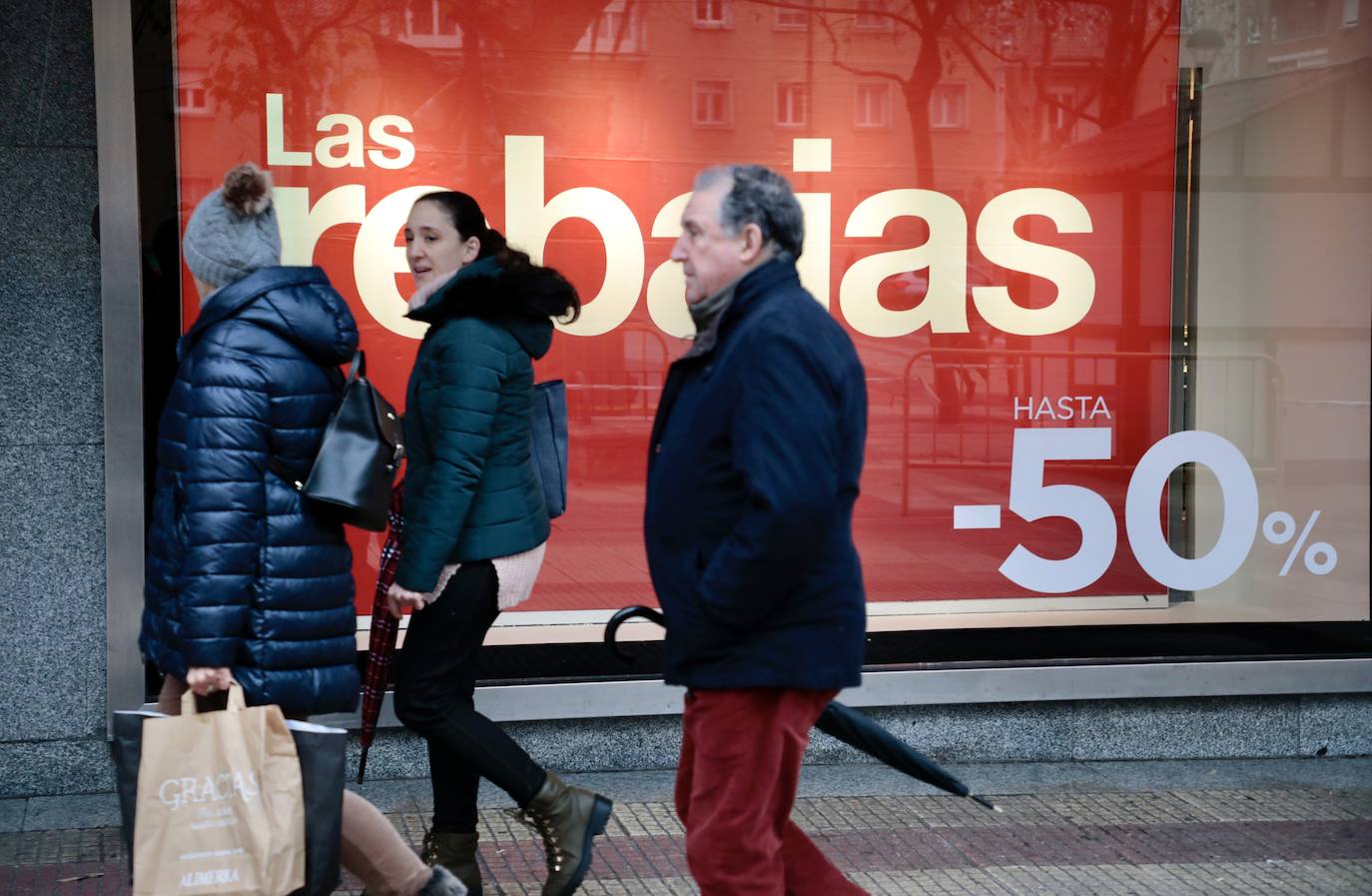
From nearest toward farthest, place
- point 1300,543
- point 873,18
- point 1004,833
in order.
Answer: point 1004,833
point 873,18
point 1300,543

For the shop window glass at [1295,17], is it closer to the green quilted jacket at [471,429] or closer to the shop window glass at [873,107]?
the shop window glass at [873,107]

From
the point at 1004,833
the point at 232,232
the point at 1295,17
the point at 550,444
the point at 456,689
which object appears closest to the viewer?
the point at 232,232

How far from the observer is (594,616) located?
5.79 metres

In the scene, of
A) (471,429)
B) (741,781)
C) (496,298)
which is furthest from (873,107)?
(741,781)

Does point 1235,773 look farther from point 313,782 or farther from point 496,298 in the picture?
point 313,782

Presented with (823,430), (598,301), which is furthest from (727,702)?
(598,301)

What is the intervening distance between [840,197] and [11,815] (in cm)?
356

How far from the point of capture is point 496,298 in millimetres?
4113

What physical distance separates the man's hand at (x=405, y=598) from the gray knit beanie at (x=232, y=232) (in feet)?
3.00

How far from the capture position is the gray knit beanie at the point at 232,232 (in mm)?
3520

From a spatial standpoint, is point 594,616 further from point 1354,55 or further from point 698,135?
point 1354,55

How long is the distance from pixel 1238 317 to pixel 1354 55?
1142 millimetres

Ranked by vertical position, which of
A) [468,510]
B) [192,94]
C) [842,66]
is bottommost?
[468,510]

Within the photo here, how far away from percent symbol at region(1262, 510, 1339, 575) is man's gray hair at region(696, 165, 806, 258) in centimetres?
374
